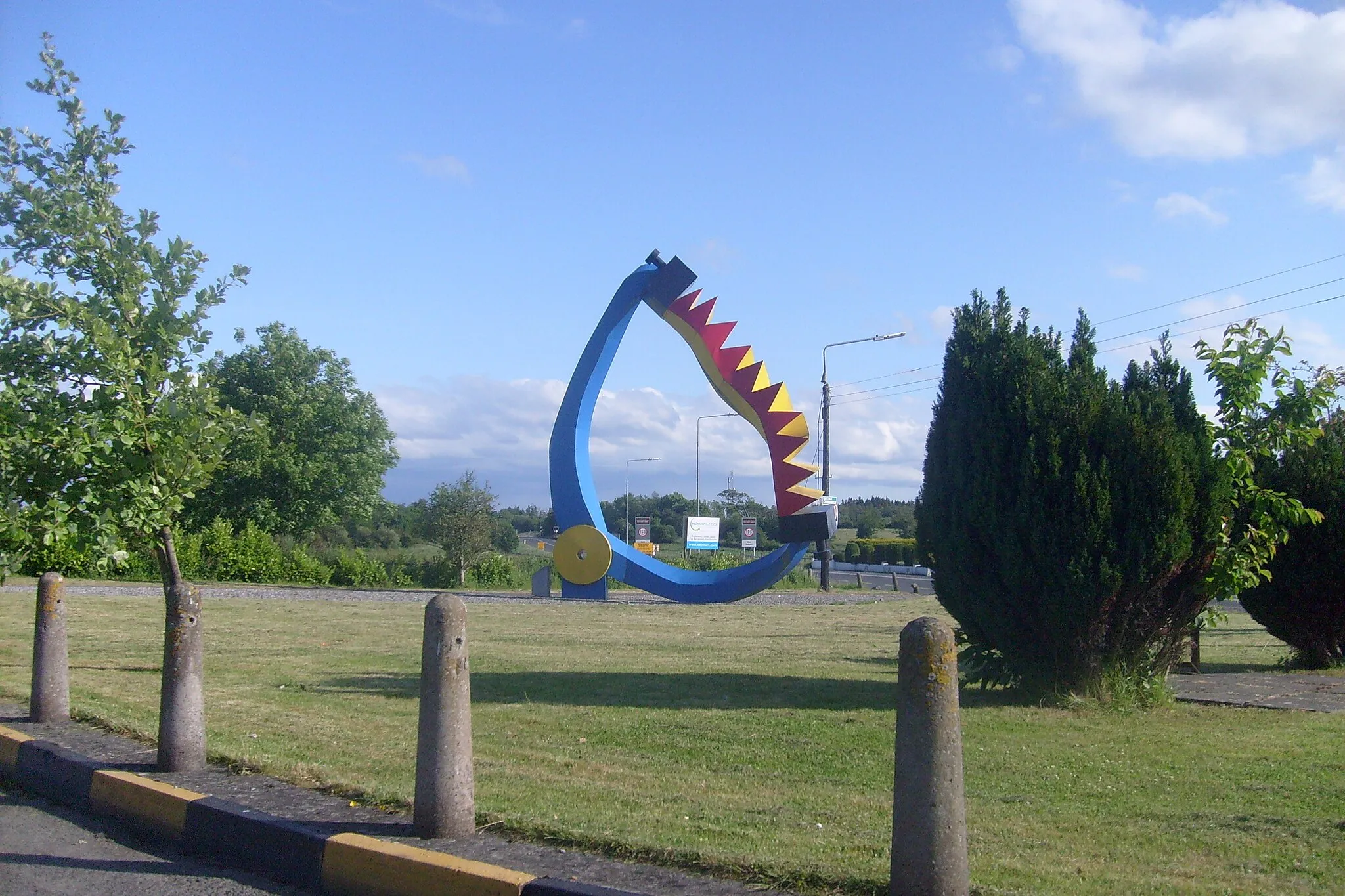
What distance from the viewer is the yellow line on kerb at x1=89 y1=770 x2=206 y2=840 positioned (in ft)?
19.4

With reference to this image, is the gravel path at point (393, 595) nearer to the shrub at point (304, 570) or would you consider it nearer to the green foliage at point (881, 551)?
the shrub at point (304, 570)

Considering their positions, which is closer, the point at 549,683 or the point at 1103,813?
the point at 1103,813

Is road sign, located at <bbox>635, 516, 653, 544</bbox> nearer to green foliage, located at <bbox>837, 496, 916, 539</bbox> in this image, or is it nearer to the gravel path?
the gravel path

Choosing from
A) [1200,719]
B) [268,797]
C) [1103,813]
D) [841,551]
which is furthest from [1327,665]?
[841,551]

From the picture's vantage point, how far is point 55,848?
5.71 meters

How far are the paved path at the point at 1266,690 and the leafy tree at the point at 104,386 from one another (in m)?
9.24

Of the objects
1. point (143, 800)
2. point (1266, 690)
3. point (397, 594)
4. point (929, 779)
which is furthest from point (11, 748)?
point (397, 594)

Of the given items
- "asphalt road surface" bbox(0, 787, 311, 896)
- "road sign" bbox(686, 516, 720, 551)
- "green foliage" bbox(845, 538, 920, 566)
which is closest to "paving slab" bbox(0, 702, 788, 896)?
"asphalt road surface" bbox(0, 787, 311, 896)

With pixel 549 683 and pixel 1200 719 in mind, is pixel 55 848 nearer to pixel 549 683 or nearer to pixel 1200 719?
pixel 549 683

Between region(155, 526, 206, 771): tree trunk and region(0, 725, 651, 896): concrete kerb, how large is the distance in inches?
11.0

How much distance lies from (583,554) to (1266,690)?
57.7 ft

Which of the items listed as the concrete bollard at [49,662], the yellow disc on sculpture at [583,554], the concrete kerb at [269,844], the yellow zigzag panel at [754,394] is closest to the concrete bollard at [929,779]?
the concrete kerb at [269,844]

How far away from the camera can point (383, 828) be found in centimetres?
539

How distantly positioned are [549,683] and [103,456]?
513cm
